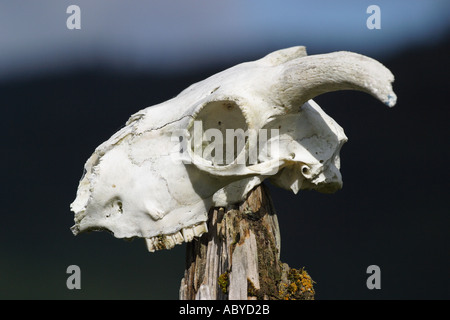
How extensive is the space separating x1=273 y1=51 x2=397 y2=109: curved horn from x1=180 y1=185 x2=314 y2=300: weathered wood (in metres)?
0.50

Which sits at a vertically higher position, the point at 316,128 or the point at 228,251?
the point at 316,128

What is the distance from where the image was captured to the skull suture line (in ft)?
9.21

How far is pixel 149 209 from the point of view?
288 cm

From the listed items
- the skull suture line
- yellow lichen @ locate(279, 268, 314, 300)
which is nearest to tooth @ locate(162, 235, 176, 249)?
the skull suture line

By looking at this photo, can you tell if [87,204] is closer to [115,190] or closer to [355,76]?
[115,190]

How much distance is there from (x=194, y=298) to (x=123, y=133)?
2.39 ft

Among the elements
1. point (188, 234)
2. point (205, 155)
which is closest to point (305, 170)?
point (205, 155)

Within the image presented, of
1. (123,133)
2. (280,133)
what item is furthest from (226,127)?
(123,133)

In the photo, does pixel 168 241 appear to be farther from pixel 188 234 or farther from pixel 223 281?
pixel 223 281

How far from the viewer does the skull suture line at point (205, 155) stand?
2.81 meters

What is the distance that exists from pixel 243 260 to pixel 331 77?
2.59 ft

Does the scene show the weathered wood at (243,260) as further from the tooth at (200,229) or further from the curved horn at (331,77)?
the curved horn at (331,77)

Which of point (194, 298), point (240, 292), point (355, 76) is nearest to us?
point (355, 76)

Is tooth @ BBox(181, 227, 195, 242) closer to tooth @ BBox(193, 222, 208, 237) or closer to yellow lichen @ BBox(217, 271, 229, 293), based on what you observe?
tooth @ BBox(193, 222, 208, 237)
